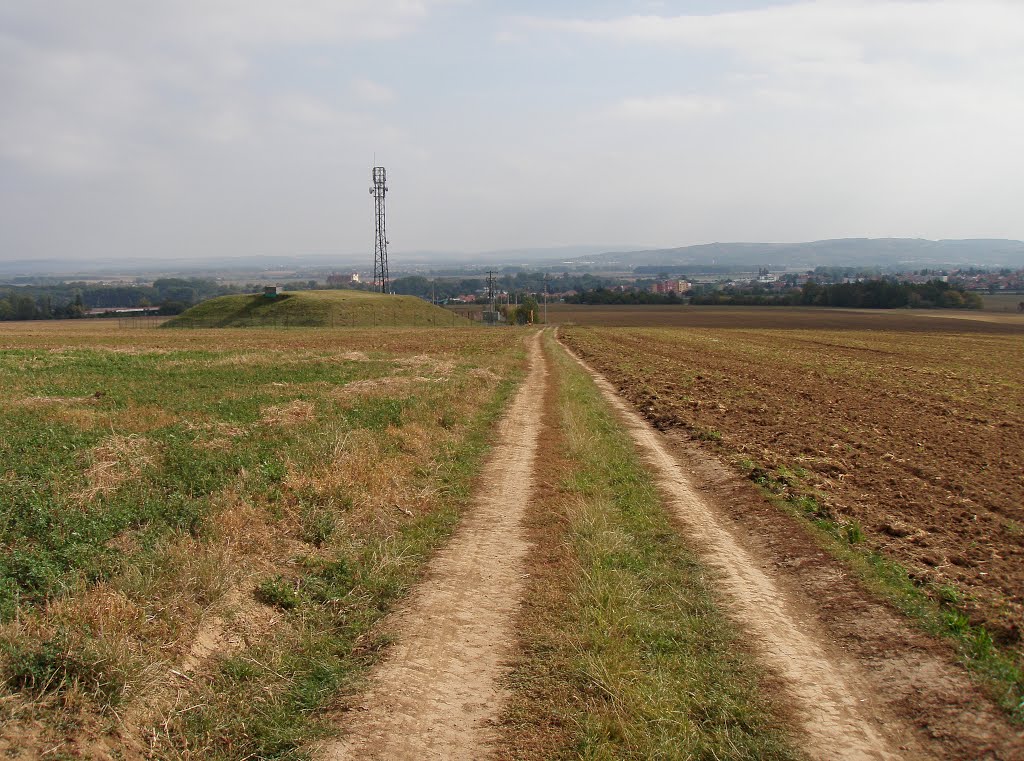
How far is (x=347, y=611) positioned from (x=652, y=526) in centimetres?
470

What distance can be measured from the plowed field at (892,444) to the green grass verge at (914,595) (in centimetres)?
10

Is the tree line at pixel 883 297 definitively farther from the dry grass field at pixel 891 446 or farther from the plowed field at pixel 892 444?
the plowed field at pixel 892 444

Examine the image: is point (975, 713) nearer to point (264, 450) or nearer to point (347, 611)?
point (347, 611)

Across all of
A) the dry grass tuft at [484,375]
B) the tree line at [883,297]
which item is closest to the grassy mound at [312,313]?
the dry grass tuft at [484,375]

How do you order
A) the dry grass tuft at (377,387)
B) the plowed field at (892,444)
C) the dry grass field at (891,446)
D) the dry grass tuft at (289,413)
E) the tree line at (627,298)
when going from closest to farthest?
the dry grass field at (891,446), the plowed field at (892,444), the dry grass tuft at (289,413), the dry grass tuft at (377,387), the tree line at (627,298)

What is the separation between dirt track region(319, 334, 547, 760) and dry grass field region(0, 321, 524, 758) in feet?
1.07

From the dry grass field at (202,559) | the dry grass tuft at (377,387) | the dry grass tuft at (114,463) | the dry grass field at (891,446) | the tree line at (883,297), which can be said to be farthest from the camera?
the tree line at (883,297)

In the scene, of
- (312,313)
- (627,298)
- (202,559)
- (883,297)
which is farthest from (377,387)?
(627,298)

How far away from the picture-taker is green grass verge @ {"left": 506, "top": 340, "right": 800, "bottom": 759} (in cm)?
500

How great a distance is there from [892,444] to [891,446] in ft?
0.83

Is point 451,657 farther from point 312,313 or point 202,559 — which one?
point 312,313

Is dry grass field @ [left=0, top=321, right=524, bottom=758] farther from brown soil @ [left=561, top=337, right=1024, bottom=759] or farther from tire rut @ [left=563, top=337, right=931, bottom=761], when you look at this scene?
brown soil @ [left=561, top=337, right=1024, bottom=759]

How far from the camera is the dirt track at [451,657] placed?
5008mm

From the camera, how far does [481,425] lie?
1772 cm
